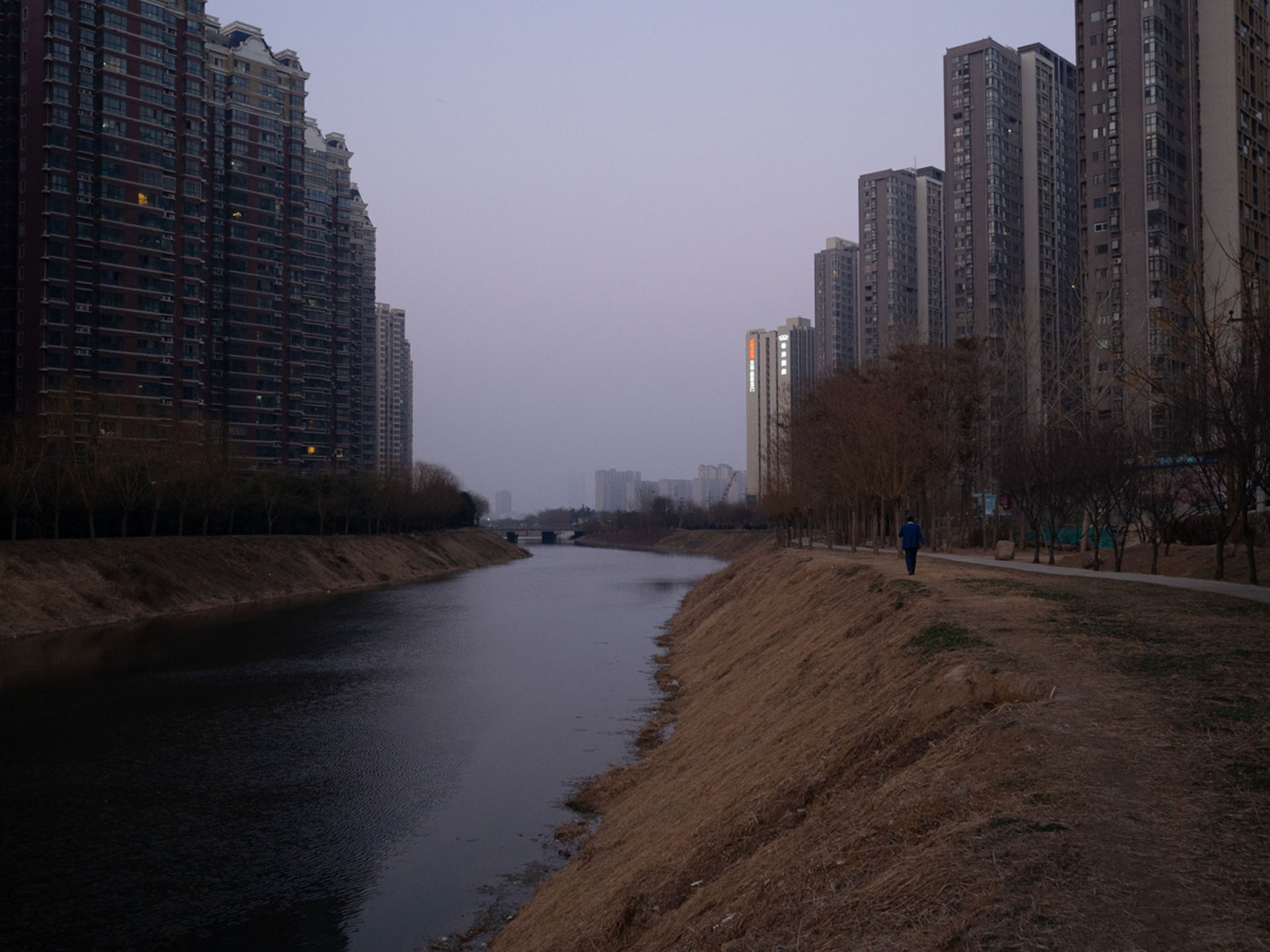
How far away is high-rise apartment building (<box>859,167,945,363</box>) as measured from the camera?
138 metres

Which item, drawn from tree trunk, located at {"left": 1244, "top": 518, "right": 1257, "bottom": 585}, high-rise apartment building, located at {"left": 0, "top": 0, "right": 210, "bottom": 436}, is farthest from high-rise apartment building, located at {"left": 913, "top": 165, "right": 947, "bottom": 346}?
tree trunk, located at {"left": 1244, "top": 518, "right": 1257, "bottom": 585}

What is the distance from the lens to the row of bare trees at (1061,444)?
26.0 m

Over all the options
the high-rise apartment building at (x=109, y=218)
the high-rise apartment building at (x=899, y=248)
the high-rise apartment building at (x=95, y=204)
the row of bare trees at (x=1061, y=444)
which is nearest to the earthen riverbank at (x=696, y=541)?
the high-rise apartment building at (x=899, y=248)

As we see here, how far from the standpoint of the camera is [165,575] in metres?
58.0

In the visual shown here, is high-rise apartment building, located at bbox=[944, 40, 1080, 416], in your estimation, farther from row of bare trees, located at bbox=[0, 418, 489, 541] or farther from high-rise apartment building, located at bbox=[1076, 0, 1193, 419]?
row of bare trees, located at bbox=[0, 418, 489, 541]

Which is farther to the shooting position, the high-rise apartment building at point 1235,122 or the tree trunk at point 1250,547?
the high-rise apartment building at point 1235,122

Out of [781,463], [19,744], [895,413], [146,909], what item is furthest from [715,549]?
[146,909]

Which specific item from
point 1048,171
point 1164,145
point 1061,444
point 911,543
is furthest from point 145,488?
point 1048,171

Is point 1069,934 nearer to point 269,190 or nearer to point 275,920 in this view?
point 275,920

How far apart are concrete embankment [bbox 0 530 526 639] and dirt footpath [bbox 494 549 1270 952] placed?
128 ft

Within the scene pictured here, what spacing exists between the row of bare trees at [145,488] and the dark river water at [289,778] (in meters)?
13.5

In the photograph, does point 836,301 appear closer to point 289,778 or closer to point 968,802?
point 289,778

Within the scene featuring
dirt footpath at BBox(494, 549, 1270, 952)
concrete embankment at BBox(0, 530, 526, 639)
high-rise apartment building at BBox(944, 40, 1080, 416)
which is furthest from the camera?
high-rise apartment building at BBox(944, 40, 1080, 416)

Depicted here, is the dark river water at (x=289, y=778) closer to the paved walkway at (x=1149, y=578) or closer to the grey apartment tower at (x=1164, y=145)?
the paved walkway at (x=1149, y=578)
